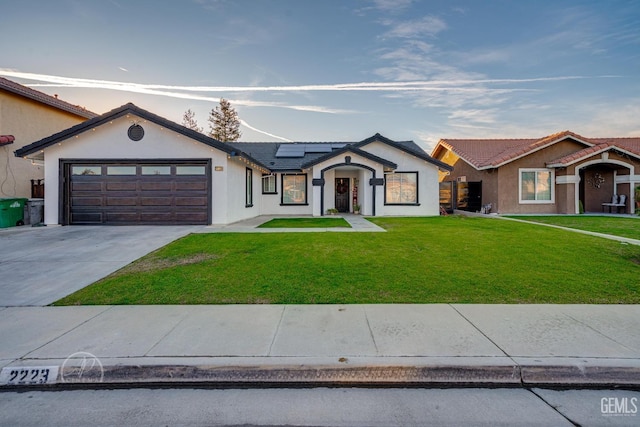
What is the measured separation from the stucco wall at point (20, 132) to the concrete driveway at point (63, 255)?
4.69 metres

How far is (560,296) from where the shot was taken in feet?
17.3

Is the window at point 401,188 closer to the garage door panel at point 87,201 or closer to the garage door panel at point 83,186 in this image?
the garage door panel at point 87,201

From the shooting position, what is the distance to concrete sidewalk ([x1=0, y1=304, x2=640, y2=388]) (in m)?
3.11

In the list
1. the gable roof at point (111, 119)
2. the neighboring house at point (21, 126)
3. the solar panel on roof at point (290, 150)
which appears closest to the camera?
the gable roof at point (111, 119)

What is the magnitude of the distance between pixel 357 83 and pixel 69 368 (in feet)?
65.3

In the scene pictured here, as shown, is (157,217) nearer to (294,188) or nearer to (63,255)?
(63,255)

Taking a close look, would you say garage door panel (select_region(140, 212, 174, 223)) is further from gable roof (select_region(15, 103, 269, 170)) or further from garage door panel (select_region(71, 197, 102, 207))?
gable roof (select_region(15, 103, 269, 170))

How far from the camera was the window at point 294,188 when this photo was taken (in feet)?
71.3

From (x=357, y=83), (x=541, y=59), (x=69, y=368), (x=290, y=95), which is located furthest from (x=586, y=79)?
(x=69, y=368)

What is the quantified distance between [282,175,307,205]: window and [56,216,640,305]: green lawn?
467 inches

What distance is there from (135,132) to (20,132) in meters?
8.25

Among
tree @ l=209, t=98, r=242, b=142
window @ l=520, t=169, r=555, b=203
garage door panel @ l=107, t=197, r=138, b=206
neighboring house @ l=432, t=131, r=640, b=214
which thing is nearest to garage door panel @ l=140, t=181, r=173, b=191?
garage door panel @ l=107, t=197, r=138, b=206

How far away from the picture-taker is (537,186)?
20125 mm

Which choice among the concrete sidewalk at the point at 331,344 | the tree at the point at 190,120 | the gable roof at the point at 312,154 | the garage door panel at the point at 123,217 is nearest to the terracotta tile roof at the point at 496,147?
the gable roof at the point at 312,154
